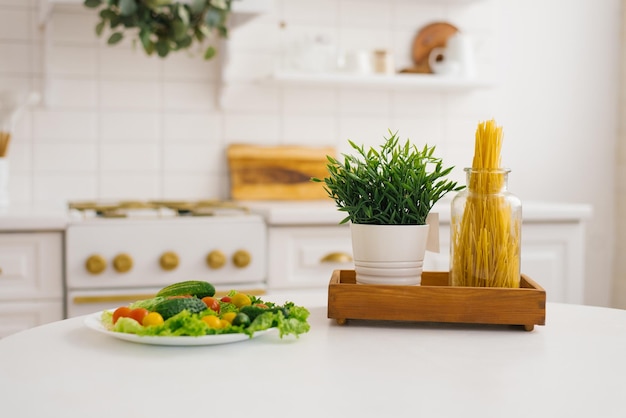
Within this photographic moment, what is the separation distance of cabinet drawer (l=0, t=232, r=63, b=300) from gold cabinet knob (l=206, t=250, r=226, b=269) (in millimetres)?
408

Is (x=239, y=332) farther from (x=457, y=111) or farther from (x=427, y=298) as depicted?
(x=457, y=111)

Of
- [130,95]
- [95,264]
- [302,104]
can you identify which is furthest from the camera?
[302,104]

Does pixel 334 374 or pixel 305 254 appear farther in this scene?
pixel 305 254

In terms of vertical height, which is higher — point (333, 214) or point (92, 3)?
point (92, 3)

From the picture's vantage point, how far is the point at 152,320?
99 cm

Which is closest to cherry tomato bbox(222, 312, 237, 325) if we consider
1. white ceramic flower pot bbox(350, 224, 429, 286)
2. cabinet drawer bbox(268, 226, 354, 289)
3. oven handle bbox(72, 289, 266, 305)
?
white ceramic flower pot bbox(350, 224, 429, 286)

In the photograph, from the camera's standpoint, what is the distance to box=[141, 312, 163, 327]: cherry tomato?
99 cm

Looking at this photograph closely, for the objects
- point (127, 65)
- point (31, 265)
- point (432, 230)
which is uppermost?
A: point (127, 65)

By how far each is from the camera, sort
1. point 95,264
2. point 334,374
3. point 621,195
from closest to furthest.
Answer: point 334,374
point 95,264
point 621,195

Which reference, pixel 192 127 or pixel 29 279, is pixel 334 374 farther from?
pixel 192 127

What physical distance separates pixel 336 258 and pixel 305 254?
0.09 m

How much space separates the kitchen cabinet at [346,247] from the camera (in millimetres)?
2381

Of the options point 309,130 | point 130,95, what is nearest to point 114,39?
point 130,95

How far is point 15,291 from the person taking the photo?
2205 millimetres
